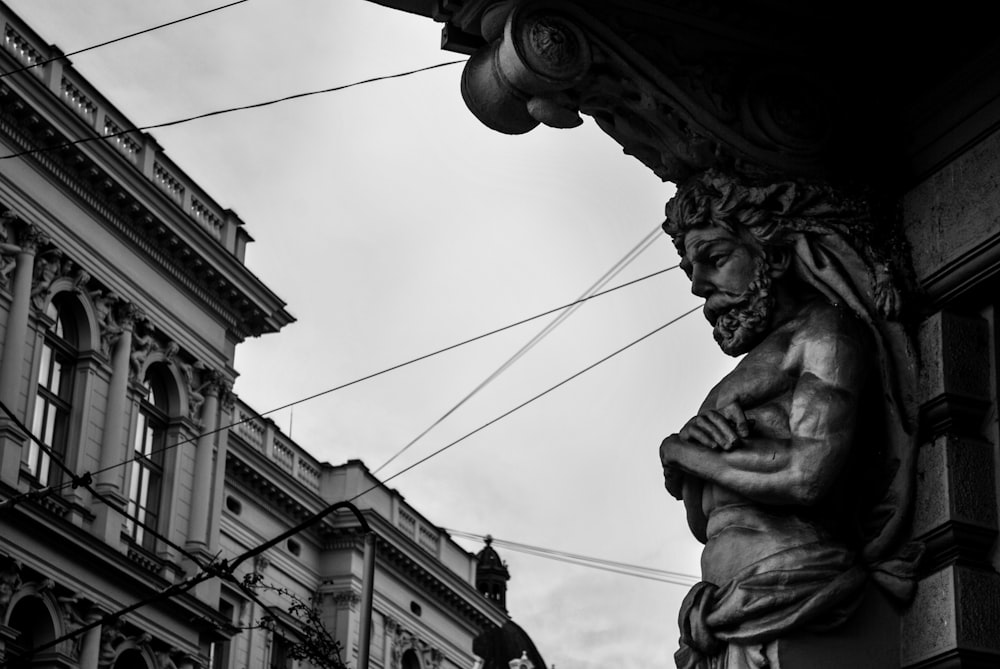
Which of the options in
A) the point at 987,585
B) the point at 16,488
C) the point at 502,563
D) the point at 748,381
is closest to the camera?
the point at 987,585

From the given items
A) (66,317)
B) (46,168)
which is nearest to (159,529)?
(66,317)

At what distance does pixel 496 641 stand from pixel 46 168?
2152 centimetres

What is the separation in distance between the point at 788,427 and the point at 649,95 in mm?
949

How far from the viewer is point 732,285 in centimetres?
462

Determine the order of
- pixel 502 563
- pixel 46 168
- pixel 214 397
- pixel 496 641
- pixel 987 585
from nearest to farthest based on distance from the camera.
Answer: pixel 987 585 → pixel 46 168 → pixel 214 397 → pixel 496 641 → pixel 502 563

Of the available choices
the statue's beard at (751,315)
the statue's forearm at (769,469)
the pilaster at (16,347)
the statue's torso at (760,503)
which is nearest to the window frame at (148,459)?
the pilaster at (16,347)

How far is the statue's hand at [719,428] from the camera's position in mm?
4316

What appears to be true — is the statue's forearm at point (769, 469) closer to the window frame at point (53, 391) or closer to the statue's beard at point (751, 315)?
the statue's beard at point (751, 315)

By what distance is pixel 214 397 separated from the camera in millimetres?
36188

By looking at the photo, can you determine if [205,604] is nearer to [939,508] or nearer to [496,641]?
[496,641]

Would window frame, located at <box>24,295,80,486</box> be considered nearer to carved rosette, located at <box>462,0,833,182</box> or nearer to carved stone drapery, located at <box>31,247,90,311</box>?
carved stone drapery, located at <box>31,247,90,311</box>

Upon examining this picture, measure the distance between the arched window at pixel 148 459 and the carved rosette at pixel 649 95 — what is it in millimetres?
29143

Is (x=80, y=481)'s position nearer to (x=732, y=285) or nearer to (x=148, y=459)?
(x=148, y=459)

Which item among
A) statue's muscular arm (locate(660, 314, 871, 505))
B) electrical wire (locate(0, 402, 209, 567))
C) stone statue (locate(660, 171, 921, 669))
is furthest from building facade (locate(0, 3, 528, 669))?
statue's muscular arm (locate(660, 314, 871, 505))
